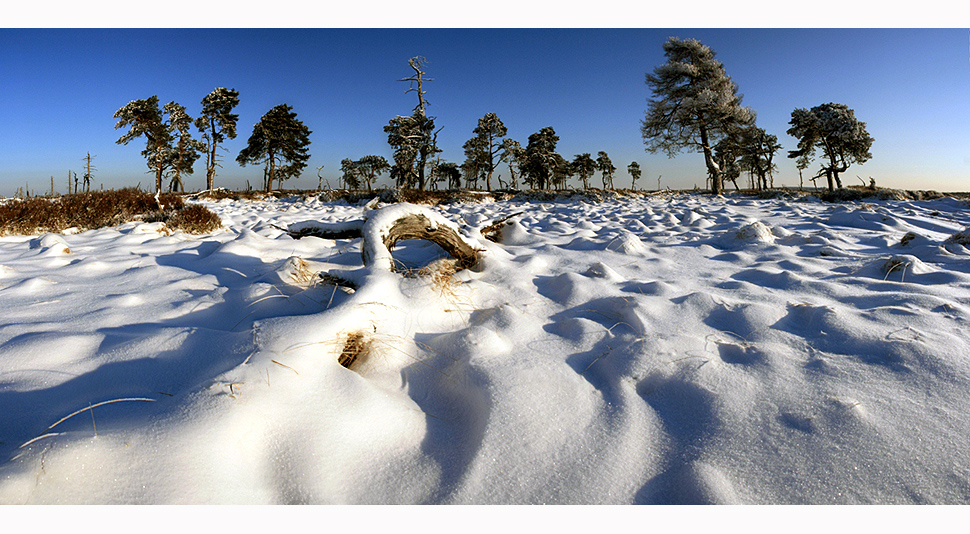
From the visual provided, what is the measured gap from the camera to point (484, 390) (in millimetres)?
1308

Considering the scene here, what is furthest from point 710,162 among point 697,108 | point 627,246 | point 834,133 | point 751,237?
point 627,246

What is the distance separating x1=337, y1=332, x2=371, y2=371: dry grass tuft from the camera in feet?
4.75

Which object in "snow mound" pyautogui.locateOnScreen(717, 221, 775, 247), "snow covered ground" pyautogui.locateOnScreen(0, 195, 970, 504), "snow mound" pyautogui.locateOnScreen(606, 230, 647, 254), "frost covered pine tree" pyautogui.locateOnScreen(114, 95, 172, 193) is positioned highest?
Result: "frost covered pine tree" pyautogui.locateOnScreen(114, 95, 172, 193)

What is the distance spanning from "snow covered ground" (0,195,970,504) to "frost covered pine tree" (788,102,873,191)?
26.0 meters

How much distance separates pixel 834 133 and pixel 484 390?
2897 cm

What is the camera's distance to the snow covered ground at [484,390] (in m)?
0.92

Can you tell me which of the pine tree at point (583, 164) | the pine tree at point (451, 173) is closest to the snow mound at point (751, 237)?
the pine tree at point (583, 164)

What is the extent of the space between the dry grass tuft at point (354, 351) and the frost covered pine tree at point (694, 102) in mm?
17358

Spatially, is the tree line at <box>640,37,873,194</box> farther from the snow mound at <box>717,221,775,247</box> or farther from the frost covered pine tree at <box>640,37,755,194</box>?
the snow mound at <box>717,221,775,247</box>

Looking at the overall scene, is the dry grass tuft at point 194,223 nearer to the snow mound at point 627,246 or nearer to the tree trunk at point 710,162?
the snow mound at point 627,246

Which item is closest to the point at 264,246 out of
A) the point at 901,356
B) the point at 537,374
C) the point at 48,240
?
the point at 48,240

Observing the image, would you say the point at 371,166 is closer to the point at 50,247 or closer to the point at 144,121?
the point at 144,121

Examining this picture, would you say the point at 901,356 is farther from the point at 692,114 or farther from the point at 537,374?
the point at 692,114

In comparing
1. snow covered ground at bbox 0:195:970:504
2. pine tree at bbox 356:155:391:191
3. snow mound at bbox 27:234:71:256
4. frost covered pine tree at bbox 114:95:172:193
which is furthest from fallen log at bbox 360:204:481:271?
pine tree at bbox 356:155:391:191
